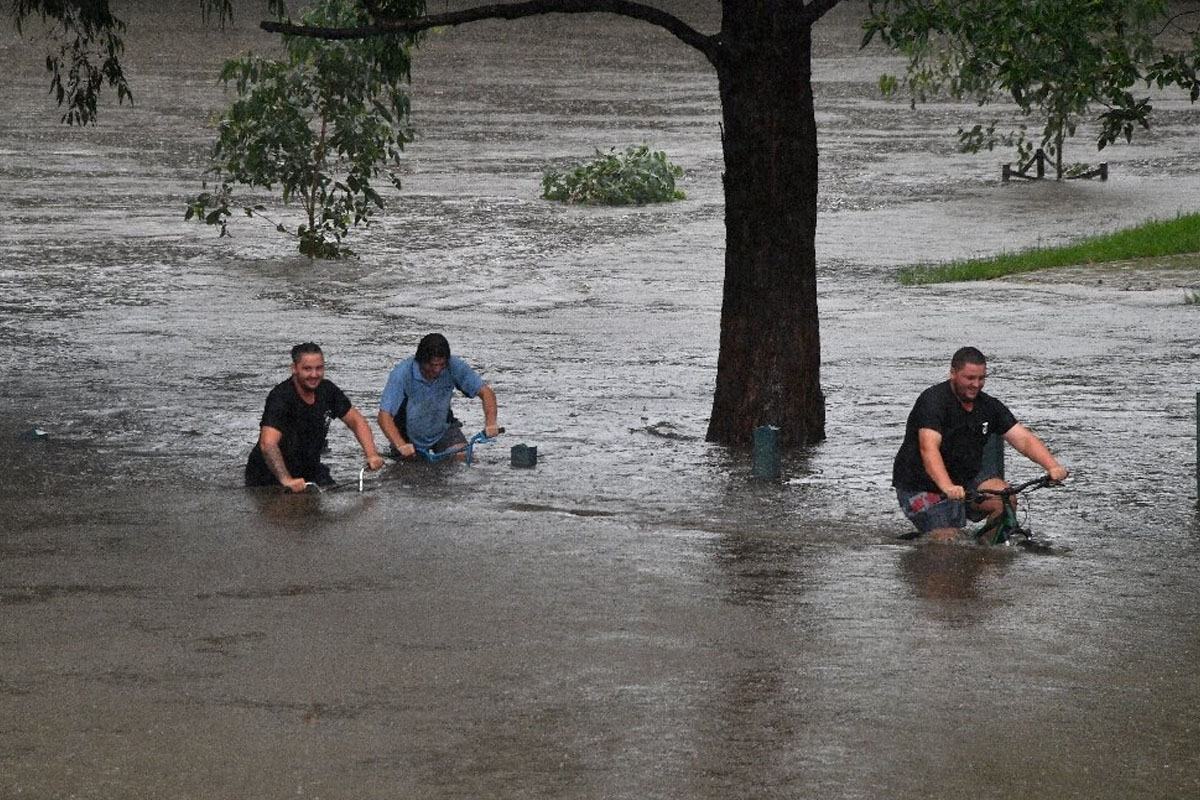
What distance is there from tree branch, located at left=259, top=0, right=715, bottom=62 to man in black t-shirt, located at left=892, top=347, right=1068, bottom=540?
150 inches

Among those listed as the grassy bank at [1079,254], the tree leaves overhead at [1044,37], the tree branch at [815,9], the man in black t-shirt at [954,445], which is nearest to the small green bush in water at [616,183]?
the grassy bank at [1079,254]

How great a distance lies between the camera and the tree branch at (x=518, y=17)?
14109 mm

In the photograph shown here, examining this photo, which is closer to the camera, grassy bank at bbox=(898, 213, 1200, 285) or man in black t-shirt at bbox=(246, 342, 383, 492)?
man in black t-shirt at bbox=(246, 342, 383, 492)

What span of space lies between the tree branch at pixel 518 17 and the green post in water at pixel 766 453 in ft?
8.63

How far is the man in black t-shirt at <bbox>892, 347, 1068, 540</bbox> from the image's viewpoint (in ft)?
36.9

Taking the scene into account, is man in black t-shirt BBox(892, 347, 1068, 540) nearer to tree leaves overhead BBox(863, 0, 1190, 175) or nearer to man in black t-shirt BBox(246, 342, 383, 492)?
tree leaves overhead BBox(863, 0, 1190, 175)

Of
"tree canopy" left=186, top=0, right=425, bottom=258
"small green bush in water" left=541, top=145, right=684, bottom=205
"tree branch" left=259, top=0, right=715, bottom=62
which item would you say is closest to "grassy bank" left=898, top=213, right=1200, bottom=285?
"tree canopy" left=186, top=0, right=425, bottom=258

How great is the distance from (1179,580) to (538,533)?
3.46m

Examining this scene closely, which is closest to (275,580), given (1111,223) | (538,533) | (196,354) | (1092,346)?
(538,533)

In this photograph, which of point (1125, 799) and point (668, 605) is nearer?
point (1125, 799)

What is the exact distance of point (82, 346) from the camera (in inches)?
750

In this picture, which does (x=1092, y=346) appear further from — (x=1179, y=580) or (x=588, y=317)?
(x=1179, y=580)

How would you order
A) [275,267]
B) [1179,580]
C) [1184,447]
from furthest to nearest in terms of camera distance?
[275,267] < [1184,447] < [1179,580]

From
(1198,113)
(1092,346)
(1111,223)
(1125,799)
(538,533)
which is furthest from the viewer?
(1198,113)
